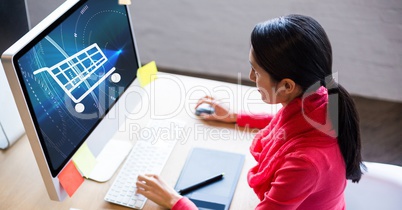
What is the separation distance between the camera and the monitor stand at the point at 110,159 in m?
1.24

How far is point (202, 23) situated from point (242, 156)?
1255 mm

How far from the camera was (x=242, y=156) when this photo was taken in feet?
4.26

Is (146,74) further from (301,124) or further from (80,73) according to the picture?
(301,124)

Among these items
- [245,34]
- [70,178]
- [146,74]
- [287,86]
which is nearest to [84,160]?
[70,178]

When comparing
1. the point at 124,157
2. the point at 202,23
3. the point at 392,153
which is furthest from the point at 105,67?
the point at 392,153

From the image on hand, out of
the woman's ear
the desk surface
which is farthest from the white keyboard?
the woman's ear

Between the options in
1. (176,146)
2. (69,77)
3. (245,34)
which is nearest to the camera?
(69,77)

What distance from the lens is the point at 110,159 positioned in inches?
50.6

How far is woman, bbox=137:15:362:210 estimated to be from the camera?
3.22 ft

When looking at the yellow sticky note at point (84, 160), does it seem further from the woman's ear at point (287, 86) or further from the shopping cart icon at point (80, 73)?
the woman's ear at point (287, 86)

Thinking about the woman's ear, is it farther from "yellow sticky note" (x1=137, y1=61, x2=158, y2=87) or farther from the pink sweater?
"yellow sticky note" (x1=137, y1=61, x2=158, y2=87)

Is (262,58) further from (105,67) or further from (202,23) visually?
(202,23)

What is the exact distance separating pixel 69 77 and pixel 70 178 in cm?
26

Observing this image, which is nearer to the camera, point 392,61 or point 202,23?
point 392,61
